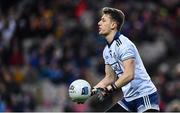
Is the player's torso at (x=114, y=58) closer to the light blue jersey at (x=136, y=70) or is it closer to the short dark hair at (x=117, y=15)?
the light blue jersey at (x=136, y=70)

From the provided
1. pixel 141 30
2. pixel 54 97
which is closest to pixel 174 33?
pixel 141 30

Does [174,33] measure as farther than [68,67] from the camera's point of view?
Yes

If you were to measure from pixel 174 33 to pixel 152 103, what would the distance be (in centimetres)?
969

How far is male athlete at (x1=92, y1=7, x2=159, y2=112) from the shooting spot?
9.23 meters

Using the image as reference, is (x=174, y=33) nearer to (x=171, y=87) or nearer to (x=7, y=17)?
(x=171, y=87)

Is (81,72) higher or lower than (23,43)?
lower

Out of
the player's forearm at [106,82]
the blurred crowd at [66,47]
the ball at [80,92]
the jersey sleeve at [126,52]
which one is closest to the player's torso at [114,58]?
the jersey sleeve at [126,52]

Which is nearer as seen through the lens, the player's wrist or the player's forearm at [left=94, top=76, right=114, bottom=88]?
the player's wrist

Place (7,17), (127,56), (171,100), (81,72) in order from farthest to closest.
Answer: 1. (7,17)
2. (81,72)
3. (171,100)
4. (127,56)

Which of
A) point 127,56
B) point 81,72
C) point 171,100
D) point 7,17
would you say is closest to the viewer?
point 127,56

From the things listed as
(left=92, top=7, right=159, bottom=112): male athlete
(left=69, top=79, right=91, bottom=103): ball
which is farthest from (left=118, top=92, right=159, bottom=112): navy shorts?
(left=69, top=79, right=91, bottom=103): ball

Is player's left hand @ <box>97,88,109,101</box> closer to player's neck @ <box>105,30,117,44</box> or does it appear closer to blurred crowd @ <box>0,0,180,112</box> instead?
player's neck @ <box>105,30,117,44</box>

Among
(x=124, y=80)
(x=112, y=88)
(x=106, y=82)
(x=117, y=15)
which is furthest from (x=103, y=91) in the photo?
(x=117, y=15)

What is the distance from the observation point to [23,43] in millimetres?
17719
